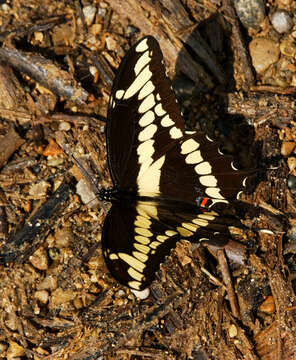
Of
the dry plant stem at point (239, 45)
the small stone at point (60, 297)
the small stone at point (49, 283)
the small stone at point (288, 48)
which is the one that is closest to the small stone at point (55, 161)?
the small stone at point (49, 283)

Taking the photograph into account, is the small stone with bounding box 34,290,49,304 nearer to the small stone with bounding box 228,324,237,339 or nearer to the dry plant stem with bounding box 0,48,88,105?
the small stone with bounding box 228,324,237,339

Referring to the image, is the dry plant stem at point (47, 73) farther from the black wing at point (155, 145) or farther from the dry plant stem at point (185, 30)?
the dry plant stem at point (185, 30)

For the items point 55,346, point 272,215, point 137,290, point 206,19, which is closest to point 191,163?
point 272,215

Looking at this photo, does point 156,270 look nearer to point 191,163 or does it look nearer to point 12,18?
point 191,163

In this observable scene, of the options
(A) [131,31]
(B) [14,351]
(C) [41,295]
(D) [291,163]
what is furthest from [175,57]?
(B) [14,351]

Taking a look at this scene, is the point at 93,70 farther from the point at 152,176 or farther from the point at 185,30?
the point at 152,176

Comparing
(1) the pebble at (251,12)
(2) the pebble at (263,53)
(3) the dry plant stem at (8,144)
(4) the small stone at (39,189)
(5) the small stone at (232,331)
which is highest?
(1) the pebble at (251,12)
